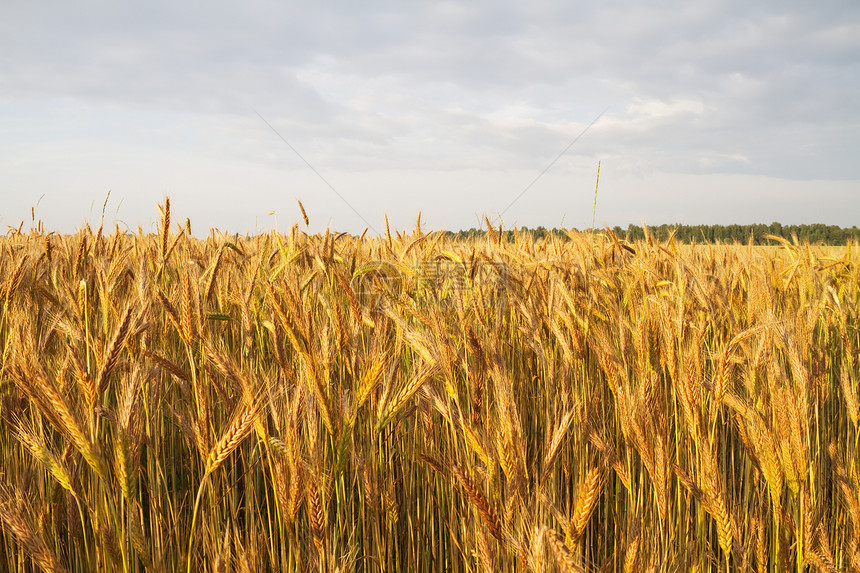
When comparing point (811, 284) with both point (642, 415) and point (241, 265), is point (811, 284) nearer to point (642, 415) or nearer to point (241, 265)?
point (642, 415)

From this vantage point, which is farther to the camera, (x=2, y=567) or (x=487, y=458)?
(x=2, y=567)

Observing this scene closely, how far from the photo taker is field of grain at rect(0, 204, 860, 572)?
1036 millimetres

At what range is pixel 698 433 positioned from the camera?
4.13 feet

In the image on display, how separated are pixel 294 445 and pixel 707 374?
1931 millimetres

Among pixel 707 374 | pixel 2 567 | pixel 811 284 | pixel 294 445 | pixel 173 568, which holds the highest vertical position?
pixel 811 284

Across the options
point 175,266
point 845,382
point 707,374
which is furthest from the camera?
point 175,266

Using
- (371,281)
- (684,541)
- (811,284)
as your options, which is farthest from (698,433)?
(811,284)

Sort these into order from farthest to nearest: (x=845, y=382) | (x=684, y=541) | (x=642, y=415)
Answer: (x=845, y=382)
(x=684, y=541)
(x=642, y=415)

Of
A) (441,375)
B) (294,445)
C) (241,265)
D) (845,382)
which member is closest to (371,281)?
(241,265)

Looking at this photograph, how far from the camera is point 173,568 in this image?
1258 millimetres

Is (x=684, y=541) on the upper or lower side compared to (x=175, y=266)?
lower

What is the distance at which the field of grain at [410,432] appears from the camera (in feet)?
3.40

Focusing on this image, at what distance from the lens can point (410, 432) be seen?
1.71 metres

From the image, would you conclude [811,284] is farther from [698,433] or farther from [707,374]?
[698,433]
